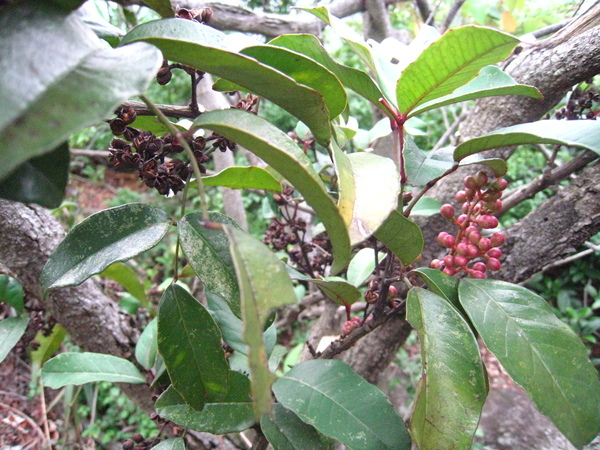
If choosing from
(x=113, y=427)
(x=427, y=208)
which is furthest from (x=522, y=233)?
(x=113, y=427)

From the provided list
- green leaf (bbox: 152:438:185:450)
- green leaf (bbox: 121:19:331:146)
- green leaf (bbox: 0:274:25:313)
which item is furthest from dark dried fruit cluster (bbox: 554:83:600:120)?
green leaf (bbox: 0:274:25:313)

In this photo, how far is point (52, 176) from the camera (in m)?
0.32

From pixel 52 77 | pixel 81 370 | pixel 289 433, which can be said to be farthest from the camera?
pixel 81 370

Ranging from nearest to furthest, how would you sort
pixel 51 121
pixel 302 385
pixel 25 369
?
pixel 51 121 → pixel 302 385 → pixel 25 369

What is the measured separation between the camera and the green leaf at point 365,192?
327 mm

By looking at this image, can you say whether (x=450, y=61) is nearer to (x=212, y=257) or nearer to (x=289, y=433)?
(x=212, y=257)

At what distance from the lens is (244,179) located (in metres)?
0.56

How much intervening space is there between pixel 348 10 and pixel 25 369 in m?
2.39

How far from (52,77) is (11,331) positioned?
85 cm

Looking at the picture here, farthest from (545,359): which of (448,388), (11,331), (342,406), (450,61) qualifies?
(11,331)

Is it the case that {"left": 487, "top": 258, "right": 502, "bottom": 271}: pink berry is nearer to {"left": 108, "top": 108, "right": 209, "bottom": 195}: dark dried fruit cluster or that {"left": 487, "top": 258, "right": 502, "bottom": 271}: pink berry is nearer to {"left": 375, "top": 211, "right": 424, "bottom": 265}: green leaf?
{"left": 375, "top": 211, "right": 424, "bottom": 265}: green leaf

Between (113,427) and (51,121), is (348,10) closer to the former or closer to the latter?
(51,121)

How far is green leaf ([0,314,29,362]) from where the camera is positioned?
81 centimetres

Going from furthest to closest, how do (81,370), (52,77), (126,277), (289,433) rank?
(126,277)
(81,370)
(289,433)
(52,77)
